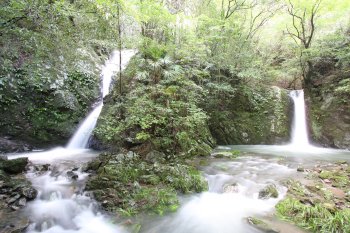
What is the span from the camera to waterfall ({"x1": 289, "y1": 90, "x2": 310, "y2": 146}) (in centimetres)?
1192

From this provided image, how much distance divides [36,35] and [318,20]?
13.2 metres

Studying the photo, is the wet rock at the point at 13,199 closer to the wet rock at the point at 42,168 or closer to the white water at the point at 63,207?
the white water at the point at 63,207

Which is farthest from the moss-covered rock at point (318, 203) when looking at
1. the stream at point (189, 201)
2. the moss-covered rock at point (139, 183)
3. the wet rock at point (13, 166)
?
the wet rock at point (13, 166)

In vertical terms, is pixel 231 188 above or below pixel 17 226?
above

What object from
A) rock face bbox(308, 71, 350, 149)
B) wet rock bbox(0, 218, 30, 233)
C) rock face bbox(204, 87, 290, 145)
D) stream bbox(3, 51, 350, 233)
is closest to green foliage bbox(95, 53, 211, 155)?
stream bbox(3, 51, 350, 233)

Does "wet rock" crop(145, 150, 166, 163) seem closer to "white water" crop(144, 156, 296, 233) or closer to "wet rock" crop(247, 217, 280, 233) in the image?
"white water" crop(144, 156, 296, 233)

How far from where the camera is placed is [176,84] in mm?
7832

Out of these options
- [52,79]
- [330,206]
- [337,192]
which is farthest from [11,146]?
[337,192]

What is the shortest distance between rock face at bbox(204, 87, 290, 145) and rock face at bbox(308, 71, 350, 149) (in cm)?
122

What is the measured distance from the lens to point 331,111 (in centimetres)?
1178

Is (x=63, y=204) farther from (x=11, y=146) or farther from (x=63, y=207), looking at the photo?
(x=11, y=146)

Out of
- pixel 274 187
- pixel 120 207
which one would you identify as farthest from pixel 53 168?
pixel 274 187

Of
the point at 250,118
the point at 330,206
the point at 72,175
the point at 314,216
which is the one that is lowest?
the point at 314,216

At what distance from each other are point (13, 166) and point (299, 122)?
11.6 m
